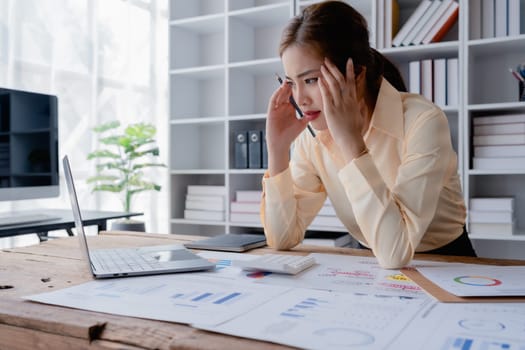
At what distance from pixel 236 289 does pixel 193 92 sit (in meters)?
2.87

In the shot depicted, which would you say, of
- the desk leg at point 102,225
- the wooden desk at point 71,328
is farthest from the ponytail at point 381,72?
the desk leg at point 102,225

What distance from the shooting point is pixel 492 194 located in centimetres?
272

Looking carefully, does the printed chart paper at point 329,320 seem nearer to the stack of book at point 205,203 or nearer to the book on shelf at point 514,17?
the book on shelf at point 514,17

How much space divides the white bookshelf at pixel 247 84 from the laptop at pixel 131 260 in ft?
5.93

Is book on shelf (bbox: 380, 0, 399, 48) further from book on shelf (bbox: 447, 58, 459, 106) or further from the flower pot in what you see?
the flower pot

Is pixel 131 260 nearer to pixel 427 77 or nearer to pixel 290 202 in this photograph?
pixel 290 202

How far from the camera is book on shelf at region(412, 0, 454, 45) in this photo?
2523 millimetres

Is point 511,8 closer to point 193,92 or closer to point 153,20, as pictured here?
point 193,92

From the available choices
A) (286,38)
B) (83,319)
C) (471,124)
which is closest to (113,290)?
(83,319)

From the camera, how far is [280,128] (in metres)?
1.44

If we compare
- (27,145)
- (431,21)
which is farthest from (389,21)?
(27,145)

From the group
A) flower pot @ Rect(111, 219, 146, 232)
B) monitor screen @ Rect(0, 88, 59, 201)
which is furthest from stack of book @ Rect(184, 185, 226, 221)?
monitor screen @ Rect(0, 88, 59, 201)

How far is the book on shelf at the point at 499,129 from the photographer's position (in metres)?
2.40

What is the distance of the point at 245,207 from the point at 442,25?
4.98ft
